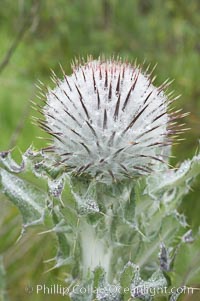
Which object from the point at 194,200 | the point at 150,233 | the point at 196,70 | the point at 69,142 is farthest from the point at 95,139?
the point at 196,70

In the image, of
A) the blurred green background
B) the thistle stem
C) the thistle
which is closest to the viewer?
the thistle

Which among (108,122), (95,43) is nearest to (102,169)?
(108,122)

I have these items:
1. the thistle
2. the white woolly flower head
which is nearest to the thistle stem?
the thistle

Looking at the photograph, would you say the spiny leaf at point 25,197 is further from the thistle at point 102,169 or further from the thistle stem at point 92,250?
the thistle stem at point 92,250

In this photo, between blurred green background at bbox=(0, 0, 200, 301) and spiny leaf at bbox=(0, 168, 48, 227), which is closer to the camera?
spiny leaf at bbox=(0, 168, 48, 227)

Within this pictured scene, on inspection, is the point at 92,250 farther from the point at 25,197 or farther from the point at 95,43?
the point at 95,43

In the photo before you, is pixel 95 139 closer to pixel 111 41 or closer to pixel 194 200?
pixel 194 200

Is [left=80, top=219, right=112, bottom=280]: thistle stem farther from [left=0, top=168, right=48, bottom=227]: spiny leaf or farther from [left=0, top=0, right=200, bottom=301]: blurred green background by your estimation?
[left=0, top=0, right=200, bottom=301]: blurred green background

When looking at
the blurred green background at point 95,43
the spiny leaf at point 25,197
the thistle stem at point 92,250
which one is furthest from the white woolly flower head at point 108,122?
the blurred green background at point 95,43
